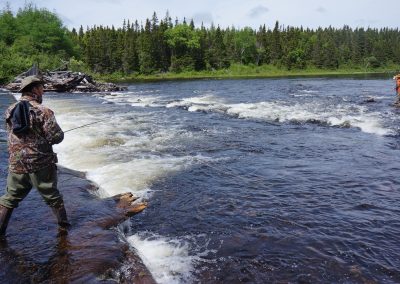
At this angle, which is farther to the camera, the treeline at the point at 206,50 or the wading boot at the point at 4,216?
the treeline at the point at 206,50

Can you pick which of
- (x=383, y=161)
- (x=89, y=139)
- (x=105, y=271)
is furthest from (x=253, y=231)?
(x=89, y=139)

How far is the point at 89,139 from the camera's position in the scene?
14.6 meters

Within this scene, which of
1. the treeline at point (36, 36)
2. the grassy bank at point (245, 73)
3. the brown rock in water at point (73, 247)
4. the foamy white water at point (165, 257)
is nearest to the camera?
the brown rock in water at point (73, 247)

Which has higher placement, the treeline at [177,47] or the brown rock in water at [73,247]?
the treeline at [177,47]

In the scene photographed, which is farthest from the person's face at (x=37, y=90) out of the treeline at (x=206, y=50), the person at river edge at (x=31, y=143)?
the treeline at (x=206, y=50)

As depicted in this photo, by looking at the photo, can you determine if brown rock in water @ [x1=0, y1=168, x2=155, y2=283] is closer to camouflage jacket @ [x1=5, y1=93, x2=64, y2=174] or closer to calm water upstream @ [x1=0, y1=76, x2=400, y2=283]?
calm water upstream @ [x1=0, y1=76, x2=400, y2=283]

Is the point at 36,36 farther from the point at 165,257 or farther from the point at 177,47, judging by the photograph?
the point at 165,257

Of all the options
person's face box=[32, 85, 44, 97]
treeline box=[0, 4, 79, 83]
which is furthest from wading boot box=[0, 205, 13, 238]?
treeline box=[0, 4, 79, 83]

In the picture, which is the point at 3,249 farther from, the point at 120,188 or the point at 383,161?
the point at 383,161

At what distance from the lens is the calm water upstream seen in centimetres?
572

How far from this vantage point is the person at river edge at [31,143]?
18.1 feet

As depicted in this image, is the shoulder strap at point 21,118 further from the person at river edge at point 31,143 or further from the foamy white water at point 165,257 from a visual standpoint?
the foamy white water at point 165,257

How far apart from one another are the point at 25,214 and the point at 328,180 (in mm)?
6913

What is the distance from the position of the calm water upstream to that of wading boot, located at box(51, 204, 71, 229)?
1.08m
